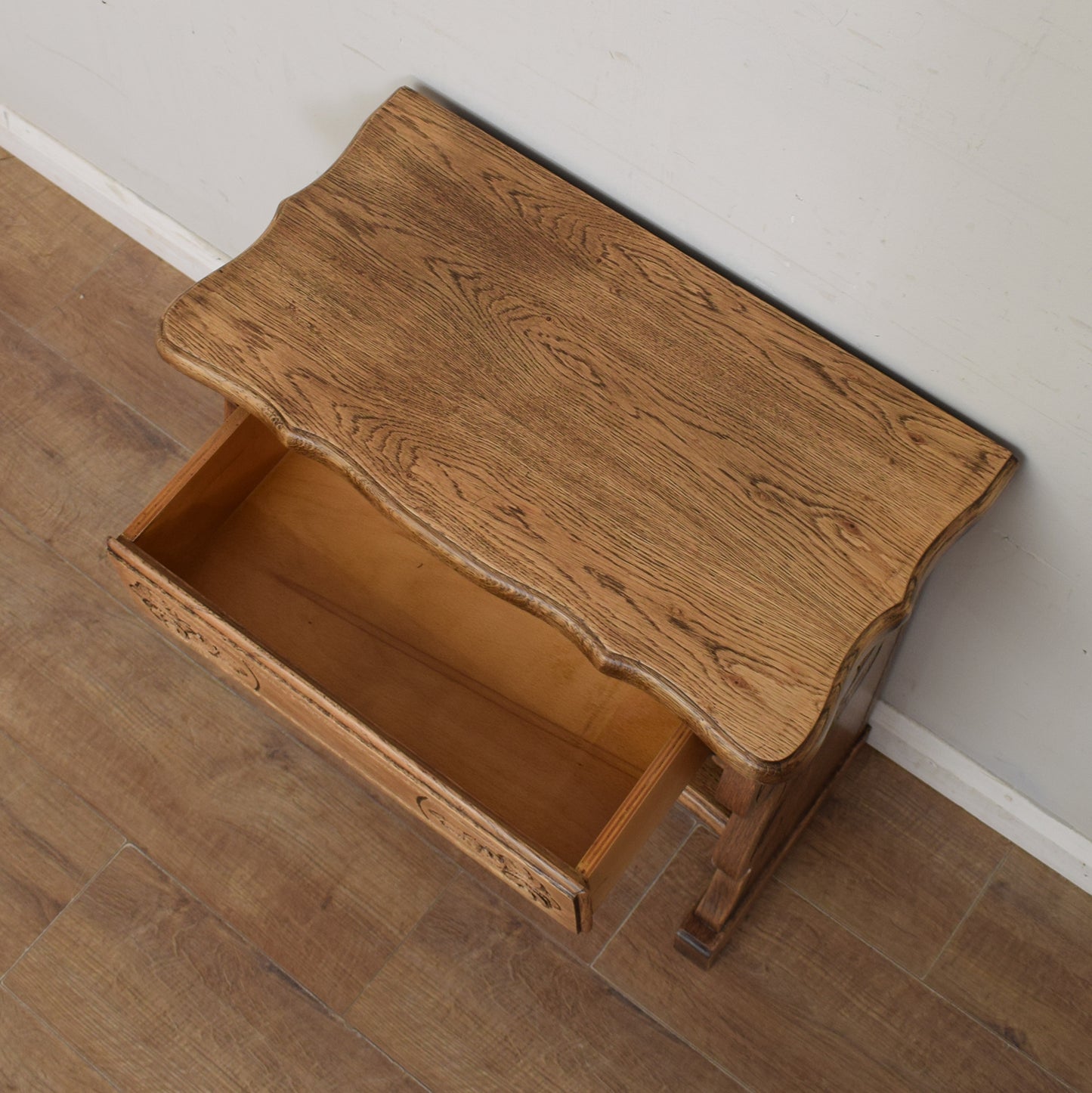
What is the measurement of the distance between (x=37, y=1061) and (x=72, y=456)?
666 mm

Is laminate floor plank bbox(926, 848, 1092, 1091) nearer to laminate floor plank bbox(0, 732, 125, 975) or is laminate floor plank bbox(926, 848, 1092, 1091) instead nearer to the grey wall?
the grey wall

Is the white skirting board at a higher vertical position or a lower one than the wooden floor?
higher

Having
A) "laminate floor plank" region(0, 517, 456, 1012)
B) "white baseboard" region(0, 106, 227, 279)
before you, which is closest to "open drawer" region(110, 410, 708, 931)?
"laminate floor plank" region(0, 517, 456, 1012)

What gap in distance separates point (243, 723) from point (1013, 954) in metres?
0.83

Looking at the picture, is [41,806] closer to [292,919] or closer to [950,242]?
[292,919]

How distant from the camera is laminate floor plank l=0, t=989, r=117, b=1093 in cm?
119

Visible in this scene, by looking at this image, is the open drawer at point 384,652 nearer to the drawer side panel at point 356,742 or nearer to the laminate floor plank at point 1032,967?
the drawer side panel at point 356,742

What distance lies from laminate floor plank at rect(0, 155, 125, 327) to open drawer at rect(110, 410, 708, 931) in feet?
2.17

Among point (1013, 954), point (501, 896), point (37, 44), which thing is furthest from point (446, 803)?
point (37, 44)

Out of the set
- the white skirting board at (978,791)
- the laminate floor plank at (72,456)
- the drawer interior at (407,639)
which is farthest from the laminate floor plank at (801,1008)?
the laminate floor plank at (72,456)

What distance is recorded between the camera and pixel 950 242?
2.62 feet

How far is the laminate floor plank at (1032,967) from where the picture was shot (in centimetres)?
121

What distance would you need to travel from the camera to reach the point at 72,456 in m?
1.48

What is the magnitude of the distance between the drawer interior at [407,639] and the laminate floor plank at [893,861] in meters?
0.38
